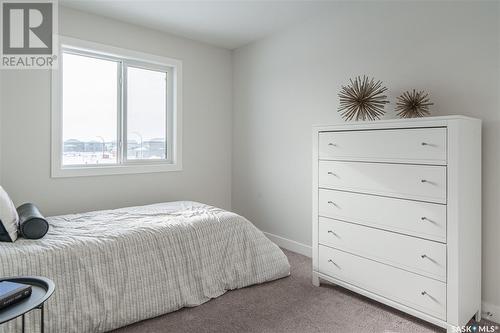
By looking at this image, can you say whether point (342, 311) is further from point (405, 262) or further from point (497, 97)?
point (497, 97)

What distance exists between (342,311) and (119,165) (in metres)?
2.67

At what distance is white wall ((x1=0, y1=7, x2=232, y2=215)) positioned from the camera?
282 centimetres

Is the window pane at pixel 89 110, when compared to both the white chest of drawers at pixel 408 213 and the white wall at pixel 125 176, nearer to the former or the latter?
the white wall at pixel 125 176

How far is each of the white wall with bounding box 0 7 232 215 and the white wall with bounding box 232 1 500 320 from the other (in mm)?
245

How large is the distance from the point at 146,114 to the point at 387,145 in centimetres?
273

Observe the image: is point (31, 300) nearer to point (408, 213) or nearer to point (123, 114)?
point (408, 213)

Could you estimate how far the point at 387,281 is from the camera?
2.13 meters

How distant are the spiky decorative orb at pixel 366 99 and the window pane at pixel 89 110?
97.1 inches

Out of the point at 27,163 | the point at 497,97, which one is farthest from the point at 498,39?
the point at 27,163

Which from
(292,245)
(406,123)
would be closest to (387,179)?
(406,123)

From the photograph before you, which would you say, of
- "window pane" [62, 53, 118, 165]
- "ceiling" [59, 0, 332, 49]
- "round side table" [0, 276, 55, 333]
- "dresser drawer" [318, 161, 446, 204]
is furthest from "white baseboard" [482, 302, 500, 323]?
"window pane" [62, 53, 118, 165]

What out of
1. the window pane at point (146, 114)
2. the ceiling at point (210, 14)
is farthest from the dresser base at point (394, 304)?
the ceiling at point (210, 14)

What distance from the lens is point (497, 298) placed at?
2.07 meters

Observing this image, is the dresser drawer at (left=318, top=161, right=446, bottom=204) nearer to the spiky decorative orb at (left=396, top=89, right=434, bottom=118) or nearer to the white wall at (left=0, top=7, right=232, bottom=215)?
the spiky decorative orb at (left=396, top=89, right=434, bottom=118)
